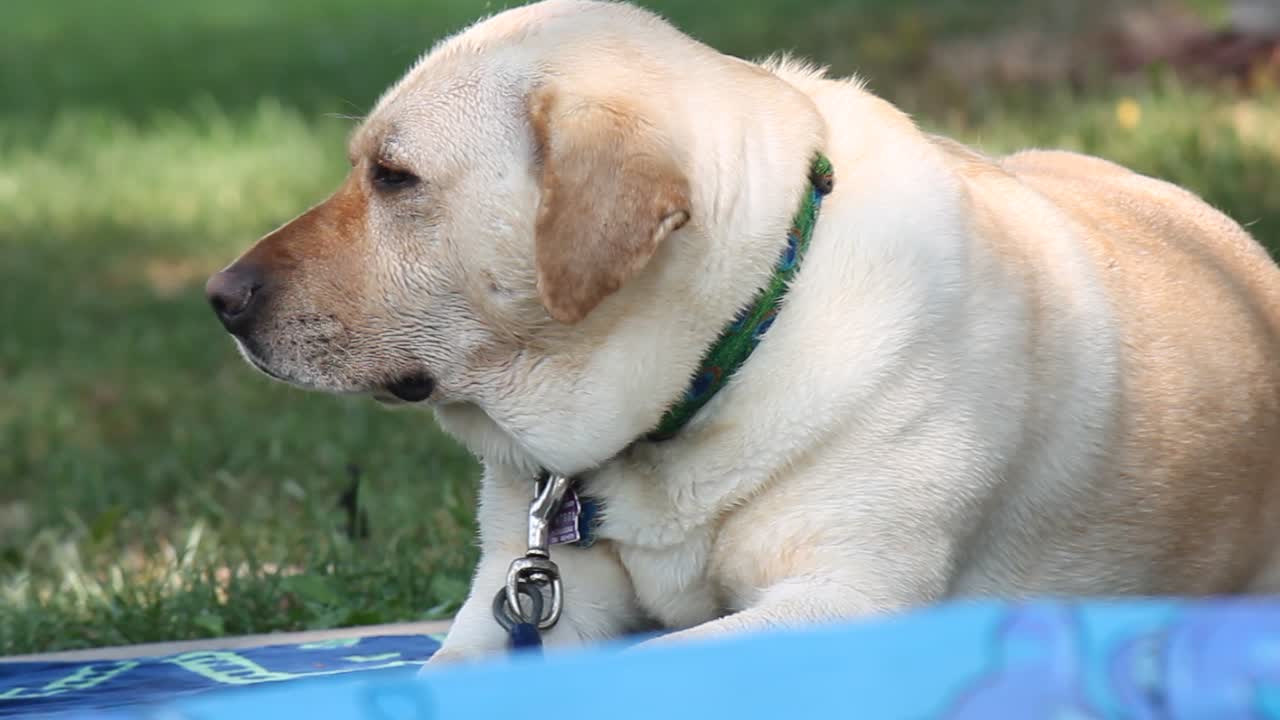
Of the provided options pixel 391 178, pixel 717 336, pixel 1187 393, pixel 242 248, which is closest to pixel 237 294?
pixel 391 178

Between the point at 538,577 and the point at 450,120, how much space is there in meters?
0.79

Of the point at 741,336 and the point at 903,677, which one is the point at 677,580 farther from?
the point at 903,677

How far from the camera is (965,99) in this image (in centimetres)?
900

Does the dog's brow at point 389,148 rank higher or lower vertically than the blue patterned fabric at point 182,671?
higher

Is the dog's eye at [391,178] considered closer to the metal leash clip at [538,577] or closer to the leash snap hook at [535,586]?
the metal leash clip at [538,577]

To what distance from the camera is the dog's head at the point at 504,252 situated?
2.98 m

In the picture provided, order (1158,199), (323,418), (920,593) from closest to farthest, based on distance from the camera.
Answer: (920,593), (1158,199), (323,418)

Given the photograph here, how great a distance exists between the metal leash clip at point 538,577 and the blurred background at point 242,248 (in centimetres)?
88

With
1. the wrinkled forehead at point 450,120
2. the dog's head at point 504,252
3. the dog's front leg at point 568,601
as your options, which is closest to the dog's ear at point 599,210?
the dog's head at point 504,252

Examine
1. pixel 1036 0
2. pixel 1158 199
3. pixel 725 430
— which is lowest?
pixel 725 430

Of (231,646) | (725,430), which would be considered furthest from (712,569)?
(231,646)

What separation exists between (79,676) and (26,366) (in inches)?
157

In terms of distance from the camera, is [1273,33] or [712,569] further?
[1273,33]

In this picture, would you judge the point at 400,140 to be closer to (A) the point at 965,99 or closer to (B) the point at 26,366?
(B) the point at 26,366
